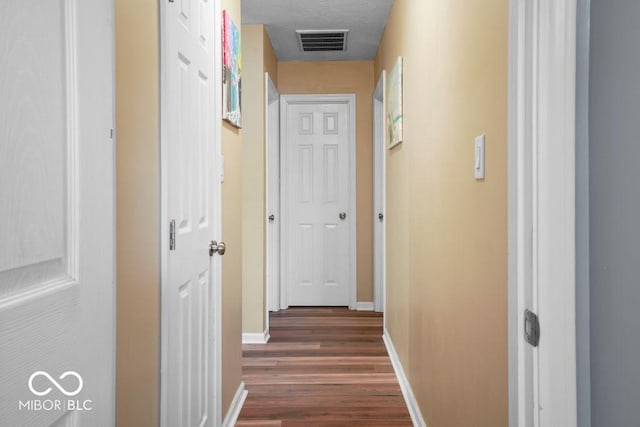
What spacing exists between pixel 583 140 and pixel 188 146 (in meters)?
1.25

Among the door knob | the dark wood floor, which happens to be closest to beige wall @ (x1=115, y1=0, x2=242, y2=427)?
the door knob

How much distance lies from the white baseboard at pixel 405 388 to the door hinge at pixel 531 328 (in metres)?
1.65

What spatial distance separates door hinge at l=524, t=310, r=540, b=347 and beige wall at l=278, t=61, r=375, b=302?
4287mm

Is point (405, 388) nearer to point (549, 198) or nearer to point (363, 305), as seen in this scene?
point (363, 305)

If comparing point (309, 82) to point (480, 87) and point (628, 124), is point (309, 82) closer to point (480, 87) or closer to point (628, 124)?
point (480, 87)

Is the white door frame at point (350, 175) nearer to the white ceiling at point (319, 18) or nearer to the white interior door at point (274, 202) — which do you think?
the white interior door at point (274, 202)

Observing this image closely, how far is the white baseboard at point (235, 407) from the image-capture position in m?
2.59

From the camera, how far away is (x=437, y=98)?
2.20 m

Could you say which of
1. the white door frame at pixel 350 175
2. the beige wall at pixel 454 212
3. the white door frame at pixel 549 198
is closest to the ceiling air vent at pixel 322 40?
the white door frame at pixel 350 175

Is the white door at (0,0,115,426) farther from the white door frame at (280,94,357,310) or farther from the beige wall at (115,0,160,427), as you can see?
the white door frame at (280,94,357,310)

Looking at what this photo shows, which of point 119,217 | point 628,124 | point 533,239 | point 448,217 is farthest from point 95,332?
point 448,217

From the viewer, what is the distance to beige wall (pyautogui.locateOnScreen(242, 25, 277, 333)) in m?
4.23

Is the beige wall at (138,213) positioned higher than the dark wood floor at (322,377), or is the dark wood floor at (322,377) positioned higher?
the beige wall at (138,213)

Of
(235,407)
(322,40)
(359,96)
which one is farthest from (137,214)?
(359,96)
